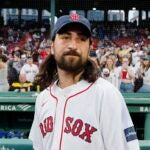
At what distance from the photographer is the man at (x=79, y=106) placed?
155cm

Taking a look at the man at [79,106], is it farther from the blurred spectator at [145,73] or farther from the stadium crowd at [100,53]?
the blurred spectator at [145,73]

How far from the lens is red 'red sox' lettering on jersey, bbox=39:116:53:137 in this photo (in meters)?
1.67

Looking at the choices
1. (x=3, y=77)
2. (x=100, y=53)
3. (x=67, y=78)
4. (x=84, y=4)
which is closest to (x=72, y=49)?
(x=67, y=78)

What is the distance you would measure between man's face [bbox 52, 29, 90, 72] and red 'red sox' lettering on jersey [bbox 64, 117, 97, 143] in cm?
18

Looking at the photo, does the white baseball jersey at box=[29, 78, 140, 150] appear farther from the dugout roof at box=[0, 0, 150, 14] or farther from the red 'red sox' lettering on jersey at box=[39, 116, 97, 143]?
the dugout roof at box=[0, 0, 150, 14]

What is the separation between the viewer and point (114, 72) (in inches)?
281

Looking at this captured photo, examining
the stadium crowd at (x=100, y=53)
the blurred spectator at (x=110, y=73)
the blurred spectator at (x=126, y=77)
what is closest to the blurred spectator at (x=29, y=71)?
the stadium crowd at (x=100, y=53)

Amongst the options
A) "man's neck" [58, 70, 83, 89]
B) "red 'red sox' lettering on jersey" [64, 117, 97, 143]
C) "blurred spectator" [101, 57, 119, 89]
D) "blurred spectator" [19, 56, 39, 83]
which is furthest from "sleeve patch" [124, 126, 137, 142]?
"blurred spectator" [19, 56, 39, 83]

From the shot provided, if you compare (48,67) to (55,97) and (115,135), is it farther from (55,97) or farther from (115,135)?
(115,135)

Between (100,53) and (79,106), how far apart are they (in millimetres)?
11167

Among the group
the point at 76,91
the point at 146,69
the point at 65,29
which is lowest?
the point at 146,69

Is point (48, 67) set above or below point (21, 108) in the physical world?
above

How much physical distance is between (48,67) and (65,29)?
0.91ft

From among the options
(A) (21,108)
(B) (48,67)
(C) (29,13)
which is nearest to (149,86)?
(A) (21,108)
